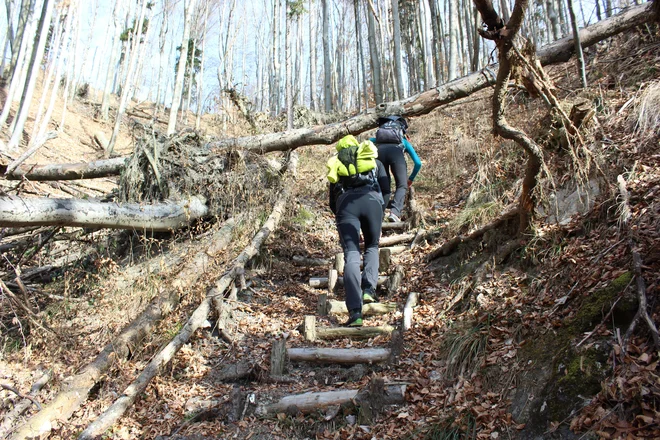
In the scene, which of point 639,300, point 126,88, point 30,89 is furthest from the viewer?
point 126,88

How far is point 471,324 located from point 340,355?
1.29 m

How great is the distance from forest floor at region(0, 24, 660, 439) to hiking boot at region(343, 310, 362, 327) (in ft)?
0.72

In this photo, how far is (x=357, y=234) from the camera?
5.26 meters

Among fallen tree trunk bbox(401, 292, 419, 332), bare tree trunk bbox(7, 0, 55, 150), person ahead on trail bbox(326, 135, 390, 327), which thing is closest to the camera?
fallen tree trunk bbox(401, 292, 419, 332)

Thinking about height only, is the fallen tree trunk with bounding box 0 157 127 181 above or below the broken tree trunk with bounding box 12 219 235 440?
above

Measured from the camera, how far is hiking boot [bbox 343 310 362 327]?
498 centimetres

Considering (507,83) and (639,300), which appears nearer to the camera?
(639,300)

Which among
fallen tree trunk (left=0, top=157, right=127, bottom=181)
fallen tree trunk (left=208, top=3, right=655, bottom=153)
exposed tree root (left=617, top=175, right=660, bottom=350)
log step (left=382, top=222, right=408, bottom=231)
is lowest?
exposed tree root (left=617, top=175, right=660, bottom=350)

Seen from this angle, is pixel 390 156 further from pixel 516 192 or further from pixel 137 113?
pixel 137 113

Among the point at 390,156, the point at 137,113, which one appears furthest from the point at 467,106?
the point at 137,113

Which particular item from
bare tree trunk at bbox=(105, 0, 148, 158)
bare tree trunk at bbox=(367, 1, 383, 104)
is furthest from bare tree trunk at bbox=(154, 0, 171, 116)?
bare tree trunk at bbox=(367, 1, 383, 104)

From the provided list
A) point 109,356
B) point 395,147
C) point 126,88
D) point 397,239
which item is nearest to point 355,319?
point 397,239

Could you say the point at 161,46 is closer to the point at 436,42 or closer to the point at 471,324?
the point at 436,42

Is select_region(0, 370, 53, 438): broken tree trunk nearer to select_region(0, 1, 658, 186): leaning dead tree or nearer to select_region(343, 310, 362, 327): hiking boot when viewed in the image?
select_region(343, 310, 362, 327): hiking boot
